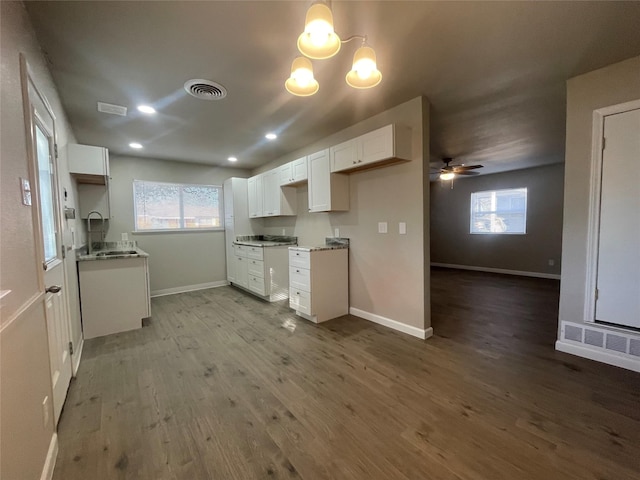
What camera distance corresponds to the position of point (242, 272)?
5051mm

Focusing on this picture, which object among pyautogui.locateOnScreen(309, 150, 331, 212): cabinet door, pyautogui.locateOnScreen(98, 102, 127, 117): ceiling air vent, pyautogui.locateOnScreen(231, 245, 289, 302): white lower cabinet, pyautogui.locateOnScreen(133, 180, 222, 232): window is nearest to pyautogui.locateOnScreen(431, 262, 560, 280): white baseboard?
pyautogui.locateOnScreen(231, 245, 289, 302): white lower cabinet

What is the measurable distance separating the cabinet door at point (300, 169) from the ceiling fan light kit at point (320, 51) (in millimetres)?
2156

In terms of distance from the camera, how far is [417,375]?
224 cm

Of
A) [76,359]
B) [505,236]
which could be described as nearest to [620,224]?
[505,236]

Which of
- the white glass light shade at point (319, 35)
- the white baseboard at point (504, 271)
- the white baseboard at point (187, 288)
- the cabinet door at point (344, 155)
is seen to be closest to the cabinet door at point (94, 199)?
the white baseboard at point (187, 288)

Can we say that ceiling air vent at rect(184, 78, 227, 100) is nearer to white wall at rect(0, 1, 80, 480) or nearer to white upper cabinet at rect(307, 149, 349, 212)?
white wall at rect(0, 1, 80, 480)

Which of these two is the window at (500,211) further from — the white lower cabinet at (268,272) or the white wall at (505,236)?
the white lower cabinet at (268,272)

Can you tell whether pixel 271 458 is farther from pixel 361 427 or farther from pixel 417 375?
pixel 417 375

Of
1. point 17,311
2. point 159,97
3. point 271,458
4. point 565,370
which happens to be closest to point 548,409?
point 565,370

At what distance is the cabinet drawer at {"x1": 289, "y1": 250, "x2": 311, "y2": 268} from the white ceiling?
5.55ft

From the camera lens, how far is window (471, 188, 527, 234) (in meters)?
6.44

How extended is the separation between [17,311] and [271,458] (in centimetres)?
141

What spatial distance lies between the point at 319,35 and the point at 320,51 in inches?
2.7

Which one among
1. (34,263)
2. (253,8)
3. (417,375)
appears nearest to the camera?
(34,263)
